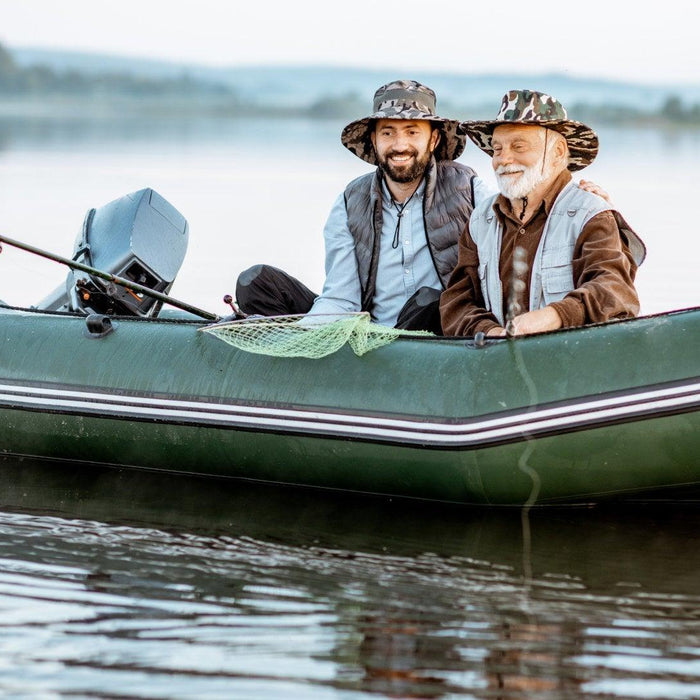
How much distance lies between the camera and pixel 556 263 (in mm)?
4473

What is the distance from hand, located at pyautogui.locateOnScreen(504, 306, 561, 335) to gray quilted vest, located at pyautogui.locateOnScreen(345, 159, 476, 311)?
0.76m

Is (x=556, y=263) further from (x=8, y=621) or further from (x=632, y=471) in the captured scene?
(x=8, y=621)

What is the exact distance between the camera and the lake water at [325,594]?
321 cm

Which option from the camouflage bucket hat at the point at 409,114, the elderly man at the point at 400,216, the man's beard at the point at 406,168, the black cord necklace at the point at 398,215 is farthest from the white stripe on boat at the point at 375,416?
the camouflage bucket hat at the point at 409,114

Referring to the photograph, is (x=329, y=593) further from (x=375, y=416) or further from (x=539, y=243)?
(x=539, y=243)

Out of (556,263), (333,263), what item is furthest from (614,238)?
(333,263)

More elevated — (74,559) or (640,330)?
(640,330)

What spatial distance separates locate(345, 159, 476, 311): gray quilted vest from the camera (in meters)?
5.04

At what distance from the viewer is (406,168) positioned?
16.5 ft

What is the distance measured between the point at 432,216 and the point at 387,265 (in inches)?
8.9

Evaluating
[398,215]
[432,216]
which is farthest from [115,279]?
[432,216]

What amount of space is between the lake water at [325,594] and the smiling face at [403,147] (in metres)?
1.15

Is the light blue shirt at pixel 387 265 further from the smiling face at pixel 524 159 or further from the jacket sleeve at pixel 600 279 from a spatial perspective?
A: the jacket sleeve at pixel 600 279

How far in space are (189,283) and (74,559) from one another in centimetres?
508
